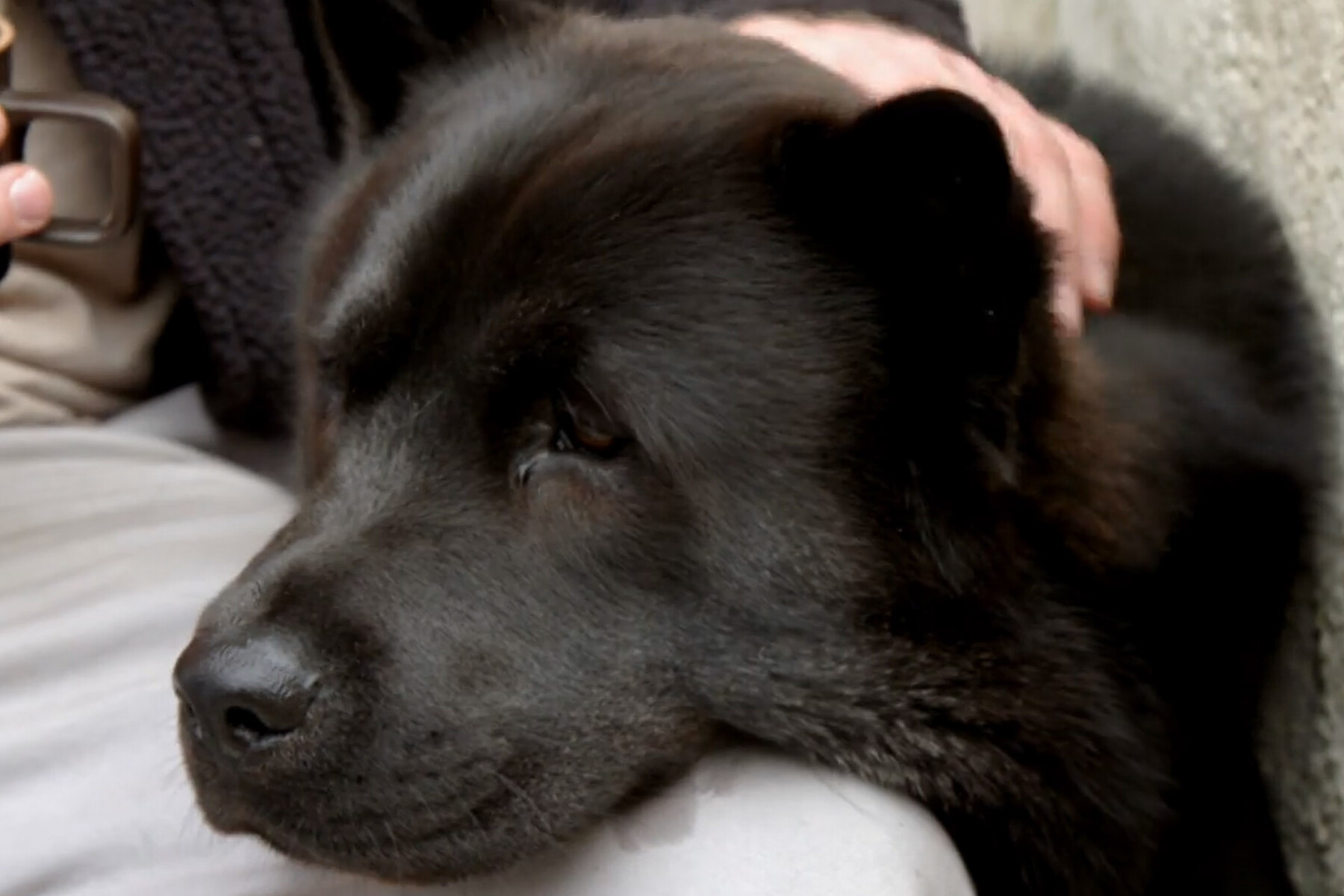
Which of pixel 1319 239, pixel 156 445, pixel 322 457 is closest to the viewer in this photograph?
pixel 322 457

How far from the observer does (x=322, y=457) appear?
116 centimetres

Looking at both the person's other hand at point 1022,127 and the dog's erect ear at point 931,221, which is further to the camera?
the person's other hand at point 1022,127

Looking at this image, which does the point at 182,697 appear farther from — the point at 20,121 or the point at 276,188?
the point at 276,188

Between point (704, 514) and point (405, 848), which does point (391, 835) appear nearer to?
point (405, 848)

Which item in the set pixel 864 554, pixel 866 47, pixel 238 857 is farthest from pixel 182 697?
pixel 866 47

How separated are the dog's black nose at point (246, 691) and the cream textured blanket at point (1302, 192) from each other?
884 mm

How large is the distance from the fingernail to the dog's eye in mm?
500

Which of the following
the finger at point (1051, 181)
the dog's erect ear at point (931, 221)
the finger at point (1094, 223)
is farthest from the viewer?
the finger at point (1094, 223)

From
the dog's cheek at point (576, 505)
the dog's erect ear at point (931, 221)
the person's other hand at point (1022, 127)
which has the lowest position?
the dog's cheek at point (576, 505)

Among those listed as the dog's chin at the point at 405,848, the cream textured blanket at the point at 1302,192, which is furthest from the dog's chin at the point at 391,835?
the cream textured blanket at the point at 1302,192

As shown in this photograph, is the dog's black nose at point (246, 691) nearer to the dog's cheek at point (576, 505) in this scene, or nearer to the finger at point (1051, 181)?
the dog's cheek at point (576, 505)

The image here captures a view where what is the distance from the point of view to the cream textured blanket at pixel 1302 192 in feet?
4.00

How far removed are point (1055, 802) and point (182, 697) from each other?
61 cm

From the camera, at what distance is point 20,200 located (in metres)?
1.12
